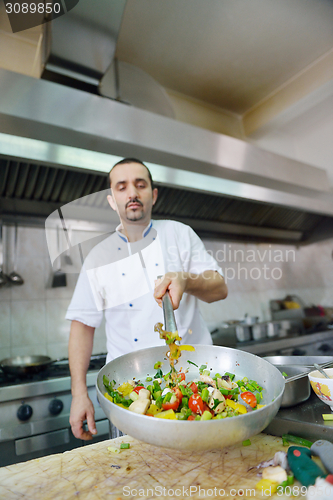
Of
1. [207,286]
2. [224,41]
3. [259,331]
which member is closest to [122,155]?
[207,286]

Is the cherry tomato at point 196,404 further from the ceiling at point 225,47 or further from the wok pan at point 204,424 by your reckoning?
the ceiling at point 225,47

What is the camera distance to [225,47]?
181 cm

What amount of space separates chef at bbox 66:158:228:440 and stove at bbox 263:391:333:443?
42cm

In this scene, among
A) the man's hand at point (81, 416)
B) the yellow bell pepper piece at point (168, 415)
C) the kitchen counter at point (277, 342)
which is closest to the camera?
the yellow bell pepper piece at point (168, 415)

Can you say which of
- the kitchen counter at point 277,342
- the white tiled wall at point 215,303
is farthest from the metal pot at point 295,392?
the white tiled wall at point 215,303

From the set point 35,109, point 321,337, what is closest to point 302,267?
point 321,337

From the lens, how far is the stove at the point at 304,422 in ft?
1.98

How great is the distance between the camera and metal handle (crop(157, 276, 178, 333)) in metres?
0.69

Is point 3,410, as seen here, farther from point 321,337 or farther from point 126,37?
point 321,337

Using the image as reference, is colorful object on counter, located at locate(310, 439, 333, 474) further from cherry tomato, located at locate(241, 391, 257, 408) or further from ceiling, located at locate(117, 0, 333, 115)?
ceiling, located at locate(117, 0, 333, 115)

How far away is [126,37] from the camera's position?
169cm

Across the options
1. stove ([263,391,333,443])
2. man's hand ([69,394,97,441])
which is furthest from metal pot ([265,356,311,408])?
man's hand ([69,394,97,441])

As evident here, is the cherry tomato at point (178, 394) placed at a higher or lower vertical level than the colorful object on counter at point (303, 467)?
higher

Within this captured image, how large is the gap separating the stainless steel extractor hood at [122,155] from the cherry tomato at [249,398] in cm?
107
